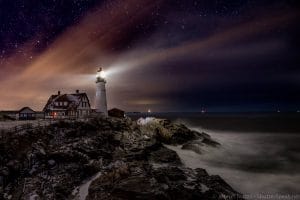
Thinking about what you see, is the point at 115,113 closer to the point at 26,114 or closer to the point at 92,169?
the point at 26,114

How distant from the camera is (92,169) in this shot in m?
18.4

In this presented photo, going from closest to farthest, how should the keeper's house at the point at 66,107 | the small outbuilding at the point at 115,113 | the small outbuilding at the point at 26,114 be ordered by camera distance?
the small outbuilding at the point at 26,114 → the keeper's house at the point at 66,107 → the small outbuilding at the point at 115,113

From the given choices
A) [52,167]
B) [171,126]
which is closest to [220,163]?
[171,126]

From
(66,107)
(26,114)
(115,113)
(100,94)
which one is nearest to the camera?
(26,114)

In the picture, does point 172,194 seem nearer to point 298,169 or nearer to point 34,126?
point 34,126

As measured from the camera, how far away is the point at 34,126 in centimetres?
2280

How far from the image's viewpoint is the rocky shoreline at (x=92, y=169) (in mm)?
14859

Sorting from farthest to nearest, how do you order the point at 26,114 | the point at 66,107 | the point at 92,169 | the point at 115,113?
the point at 115,113 → the point at 66,107 → the point at 26,114 → the point at 92,169

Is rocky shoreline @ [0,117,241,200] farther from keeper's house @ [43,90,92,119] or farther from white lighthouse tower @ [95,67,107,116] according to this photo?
keeper's house @ [43,90,92,119]

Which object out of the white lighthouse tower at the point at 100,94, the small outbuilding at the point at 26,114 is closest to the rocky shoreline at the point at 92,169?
the small outbuilding at the point at 26,114

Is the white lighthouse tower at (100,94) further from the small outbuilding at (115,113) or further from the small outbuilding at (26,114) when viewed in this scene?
the small outbuilding at (26,114)

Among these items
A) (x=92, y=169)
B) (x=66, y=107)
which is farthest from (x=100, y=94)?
(x=92, y=169)

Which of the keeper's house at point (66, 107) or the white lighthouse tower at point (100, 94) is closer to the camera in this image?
the white lighthouse tower at point (100, 94)

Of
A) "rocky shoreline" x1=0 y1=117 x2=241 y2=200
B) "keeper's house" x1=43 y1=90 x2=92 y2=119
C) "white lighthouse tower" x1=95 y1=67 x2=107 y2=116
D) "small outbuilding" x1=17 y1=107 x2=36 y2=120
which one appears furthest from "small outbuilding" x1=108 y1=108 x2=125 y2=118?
"rocky shoreline" x1=0 y1=117 x2=241 y2=200
